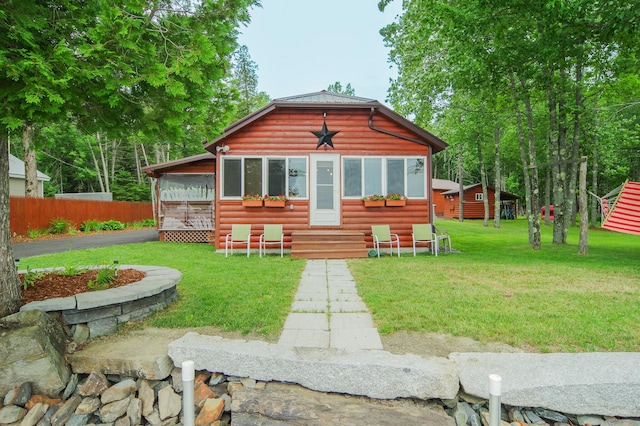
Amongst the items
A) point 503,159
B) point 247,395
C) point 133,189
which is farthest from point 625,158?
point 133,189

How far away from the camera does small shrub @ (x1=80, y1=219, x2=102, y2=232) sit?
53.4 ft

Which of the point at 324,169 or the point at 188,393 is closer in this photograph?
the point at 188,393

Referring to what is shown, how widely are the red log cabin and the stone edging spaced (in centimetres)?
556

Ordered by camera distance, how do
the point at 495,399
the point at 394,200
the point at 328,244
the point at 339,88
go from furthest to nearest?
the point at 339,88, the point at 394,200, the point at 328,244, the point at 495,399

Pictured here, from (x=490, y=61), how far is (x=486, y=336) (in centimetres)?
699

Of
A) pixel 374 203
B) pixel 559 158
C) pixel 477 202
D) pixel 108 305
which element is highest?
pixel 559 158

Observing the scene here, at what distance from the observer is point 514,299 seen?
4.25 metres

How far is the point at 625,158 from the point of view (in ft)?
67.3

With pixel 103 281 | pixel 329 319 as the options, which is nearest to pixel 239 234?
pixel 103 281

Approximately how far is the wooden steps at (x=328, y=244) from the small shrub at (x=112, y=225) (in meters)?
13.3

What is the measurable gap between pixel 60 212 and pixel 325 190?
1278 cm

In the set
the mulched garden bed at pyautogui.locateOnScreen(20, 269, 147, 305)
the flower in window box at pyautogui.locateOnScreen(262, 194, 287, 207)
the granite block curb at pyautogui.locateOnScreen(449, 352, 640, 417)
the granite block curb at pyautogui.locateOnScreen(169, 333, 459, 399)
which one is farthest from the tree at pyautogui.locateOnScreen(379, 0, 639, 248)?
the mulched garden bed at pyautogui.locateOnScreen(20, 269, 147, 305)

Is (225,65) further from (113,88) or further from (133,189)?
(133,189)

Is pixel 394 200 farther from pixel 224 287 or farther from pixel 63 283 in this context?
pixel 63 283
